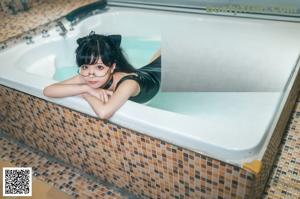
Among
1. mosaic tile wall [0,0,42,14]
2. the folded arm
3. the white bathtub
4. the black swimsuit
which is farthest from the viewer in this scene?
mosaic tile wall [0,0,42,14]

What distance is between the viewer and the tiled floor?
1.24m

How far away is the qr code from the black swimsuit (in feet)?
1.96

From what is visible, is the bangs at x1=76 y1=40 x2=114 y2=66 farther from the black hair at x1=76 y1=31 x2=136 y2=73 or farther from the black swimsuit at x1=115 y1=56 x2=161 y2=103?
the black swimsuit at x1=115 y1=56 x2=161 y2=103

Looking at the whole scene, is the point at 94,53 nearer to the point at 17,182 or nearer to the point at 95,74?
the point at 95,74

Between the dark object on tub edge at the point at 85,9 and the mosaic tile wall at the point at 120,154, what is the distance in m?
0.79

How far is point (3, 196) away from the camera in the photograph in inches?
50.6

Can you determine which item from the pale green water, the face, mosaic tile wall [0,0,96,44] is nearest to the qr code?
the face

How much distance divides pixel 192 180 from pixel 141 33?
4.22ft

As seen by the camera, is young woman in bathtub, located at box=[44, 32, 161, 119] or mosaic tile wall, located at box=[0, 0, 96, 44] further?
mosaic tile wall, located at box=[0, 0, 96, 44]

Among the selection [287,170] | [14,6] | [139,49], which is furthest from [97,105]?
[14,6]

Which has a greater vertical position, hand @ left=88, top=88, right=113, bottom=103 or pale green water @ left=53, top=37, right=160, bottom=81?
hand @ left=88, top=88, right=113, bottom=103

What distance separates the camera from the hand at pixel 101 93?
1.04 m

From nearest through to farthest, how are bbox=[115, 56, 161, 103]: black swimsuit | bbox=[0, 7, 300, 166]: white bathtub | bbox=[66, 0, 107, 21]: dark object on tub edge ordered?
bbox=[0, 7, 300, 166]: white bathtub, bbox=[115, 56, 161, 103]: black swimsuit, bbox=[66, 0, 107, 21]: dark object on tub edge

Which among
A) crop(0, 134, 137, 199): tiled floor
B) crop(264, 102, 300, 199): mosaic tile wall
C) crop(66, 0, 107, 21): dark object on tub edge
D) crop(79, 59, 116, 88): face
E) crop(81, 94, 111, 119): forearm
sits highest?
crop(66, 0, 107, 21): dark object on tub edge
